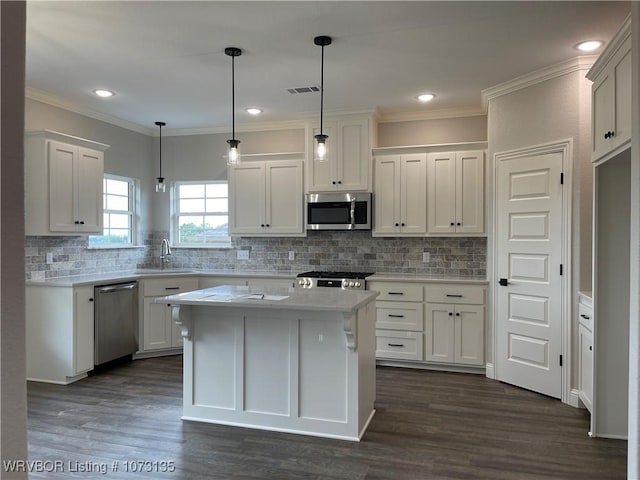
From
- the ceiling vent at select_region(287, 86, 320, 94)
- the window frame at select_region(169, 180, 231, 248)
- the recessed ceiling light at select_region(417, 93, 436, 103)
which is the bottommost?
the window frame at select_region(169, 180, 231, 248)

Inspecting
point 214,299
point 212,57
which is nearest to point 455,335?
point 214,299

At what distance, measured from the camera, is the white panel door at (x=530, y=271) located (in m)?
3.77

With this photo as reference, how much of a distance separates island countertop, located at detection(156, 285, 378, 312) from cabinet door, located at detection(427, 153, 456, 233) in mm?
1847

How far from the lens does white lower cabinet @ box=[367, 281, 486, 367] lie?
451 cm

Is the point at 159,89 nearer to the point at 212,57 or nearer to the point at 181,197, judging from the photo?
the point at 212,57

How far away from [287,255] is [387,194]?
1.53 m

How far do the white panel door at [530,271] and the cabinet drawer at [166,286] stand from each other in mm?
3427

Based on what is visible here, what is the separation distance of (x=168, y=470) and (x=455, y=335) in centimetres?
304

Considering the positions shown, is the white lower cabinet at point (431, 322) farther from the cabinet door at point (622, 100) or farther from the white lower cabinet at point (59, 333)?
the white lower cabinet at point (59, 333)

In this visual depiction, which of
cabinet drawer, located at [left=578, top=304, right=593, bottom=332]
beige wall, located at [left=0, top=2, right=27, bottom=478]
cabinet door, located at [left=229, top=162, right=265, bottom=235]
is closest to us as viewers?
beige wall, located at [left=0, top=2, right=27, bottom=478]

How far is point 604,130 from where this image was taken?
9.31 ft

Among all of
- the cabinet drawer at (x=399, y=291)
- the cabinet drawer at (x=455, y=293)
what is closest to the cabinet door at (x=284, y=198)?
the cabinet drawer at (x=399, y=291)

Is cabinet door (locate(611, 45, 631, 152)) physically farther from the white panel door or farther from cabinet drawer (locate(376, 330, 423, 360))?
cabinet drawer (locate(376, 330, 423, 360))

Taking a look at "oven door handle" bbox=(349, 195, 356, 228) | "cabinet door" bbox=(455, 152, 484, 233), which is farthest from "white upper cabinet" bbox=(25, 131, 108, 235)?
"cabinet door" bbox=(455, 152, 484, 233)
